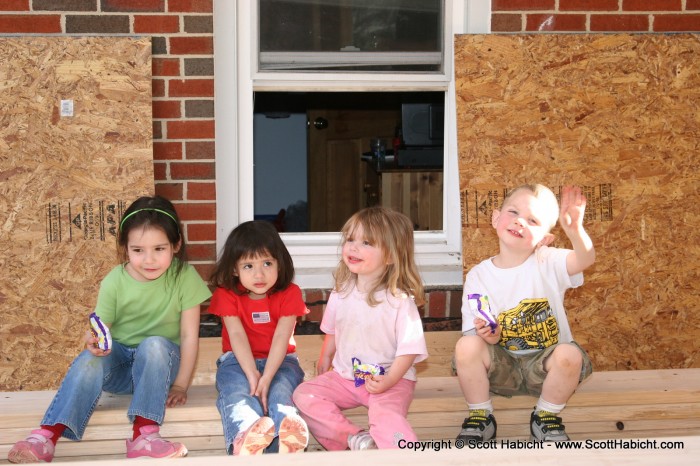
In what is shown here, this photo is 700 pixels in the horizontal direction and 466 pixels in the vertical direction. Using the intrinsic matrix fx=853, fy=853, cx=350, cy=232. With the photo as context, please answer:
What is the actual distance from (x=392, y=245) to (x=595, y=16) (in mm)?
1782

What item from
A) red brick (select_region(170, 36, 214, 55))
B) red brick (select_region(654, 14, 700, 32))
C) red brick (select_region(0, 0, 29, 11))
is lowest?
red brick (select_region(170, 36, 214, 55))

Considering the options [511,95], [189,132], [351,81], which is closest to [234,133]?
[189,132]

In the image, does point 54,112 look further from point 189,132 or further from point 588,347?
point 588,347

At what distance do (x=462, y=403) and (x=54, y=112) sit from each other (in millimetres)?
2088

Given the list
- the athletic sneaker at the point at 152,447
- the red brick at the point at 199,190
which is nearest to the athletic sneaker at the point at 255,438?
the athletic sneaker at the point at 152,447

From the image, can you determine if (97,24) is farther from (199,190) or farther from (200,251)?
(200,251)

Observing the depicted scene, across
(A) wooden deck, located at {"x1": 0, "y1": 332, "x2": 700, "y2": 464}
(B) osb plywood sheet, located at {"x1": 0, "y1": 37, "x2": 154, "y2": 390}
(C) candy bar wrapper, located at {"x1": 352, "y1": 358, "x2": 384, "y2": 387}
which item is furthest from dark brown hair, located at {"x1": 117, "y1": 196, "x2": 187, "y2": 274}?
(C) candy bar wrapper, located at {"x1": 352, "y1": 358, "x2": 384, "y2": 387}

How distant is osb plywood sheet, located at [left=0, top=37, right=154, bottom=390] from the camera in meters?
3.62

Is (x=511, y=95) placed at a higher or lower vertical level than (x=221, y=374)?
higher

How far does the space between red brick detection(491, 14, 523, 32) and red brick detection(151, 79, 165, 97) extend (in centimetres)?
151

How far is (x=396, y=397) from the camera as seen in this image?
280 cm

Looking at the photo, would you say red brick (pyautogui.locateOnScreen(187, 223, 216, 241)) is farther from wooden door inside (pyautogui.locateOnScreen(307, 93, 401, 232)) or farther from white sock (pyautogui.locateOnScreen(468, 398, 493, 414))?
wooden door inside (pyautogui.locateOnScreen(307, 93, 401, 232))

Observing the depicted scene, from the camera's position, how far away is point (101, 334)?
2758mm

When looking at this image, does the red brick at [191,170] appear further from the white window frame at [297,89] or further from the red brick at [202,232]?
the red brick at [202,232]
